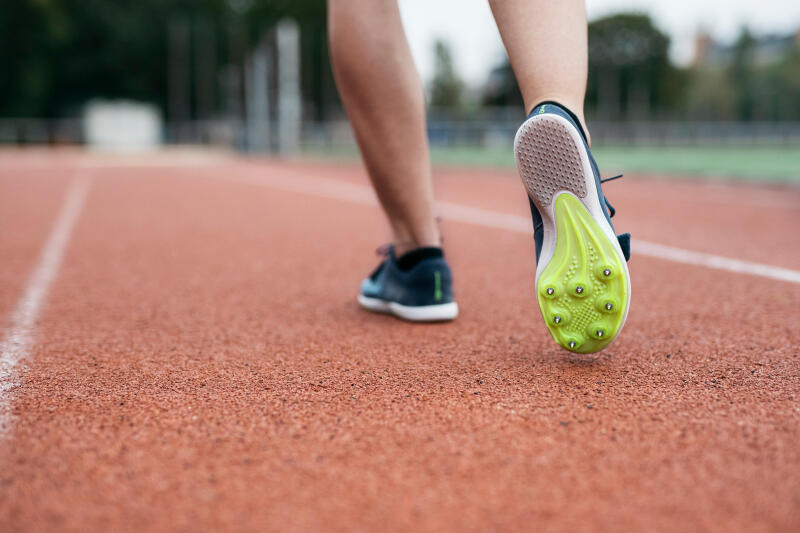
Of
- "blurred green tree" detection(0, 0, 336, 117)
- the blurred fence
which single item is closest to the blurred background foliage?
"blurred green tree" detection(0, 0, 336, 117)

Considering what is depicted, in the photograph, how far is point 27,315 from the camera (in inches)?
72.8

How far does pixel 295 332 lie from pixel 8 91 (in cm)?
3251

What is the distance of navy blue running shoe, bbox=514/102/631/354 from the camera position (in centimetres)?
120

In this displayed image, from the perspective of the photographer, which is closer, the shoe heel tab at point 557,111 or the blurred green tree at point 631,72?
the shoe heel tab at point 557,111

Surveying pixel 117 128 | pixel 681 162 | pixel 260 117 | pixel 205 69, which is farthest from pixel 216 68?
pixel 681 162

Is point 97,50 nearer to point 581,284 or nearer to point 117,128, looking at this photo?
point 117,128

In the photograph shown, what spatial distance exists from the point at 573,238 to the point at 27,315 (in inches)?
55.6

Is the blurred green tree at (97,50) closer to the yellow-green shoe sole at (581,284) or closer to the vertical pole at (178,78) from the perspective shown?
the vertical pole at (178,78)

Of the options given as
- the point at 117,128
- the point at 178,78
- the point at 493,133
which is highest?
the point at 178,78

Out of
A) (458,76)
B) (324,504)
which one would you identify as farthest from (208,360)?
(458,76)

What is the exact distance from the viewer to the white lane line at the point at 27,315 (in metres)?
1.24

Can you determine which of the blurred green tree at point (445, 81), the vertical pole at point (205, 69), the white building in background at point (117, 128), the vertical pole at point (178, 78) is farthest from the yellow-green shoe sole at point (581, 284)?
the blurred green tree at point (445, 81)

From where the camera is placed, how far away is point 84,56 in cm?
3219

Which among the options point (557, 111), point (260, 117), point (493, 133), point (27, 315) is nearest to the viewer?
point (557, 111)
